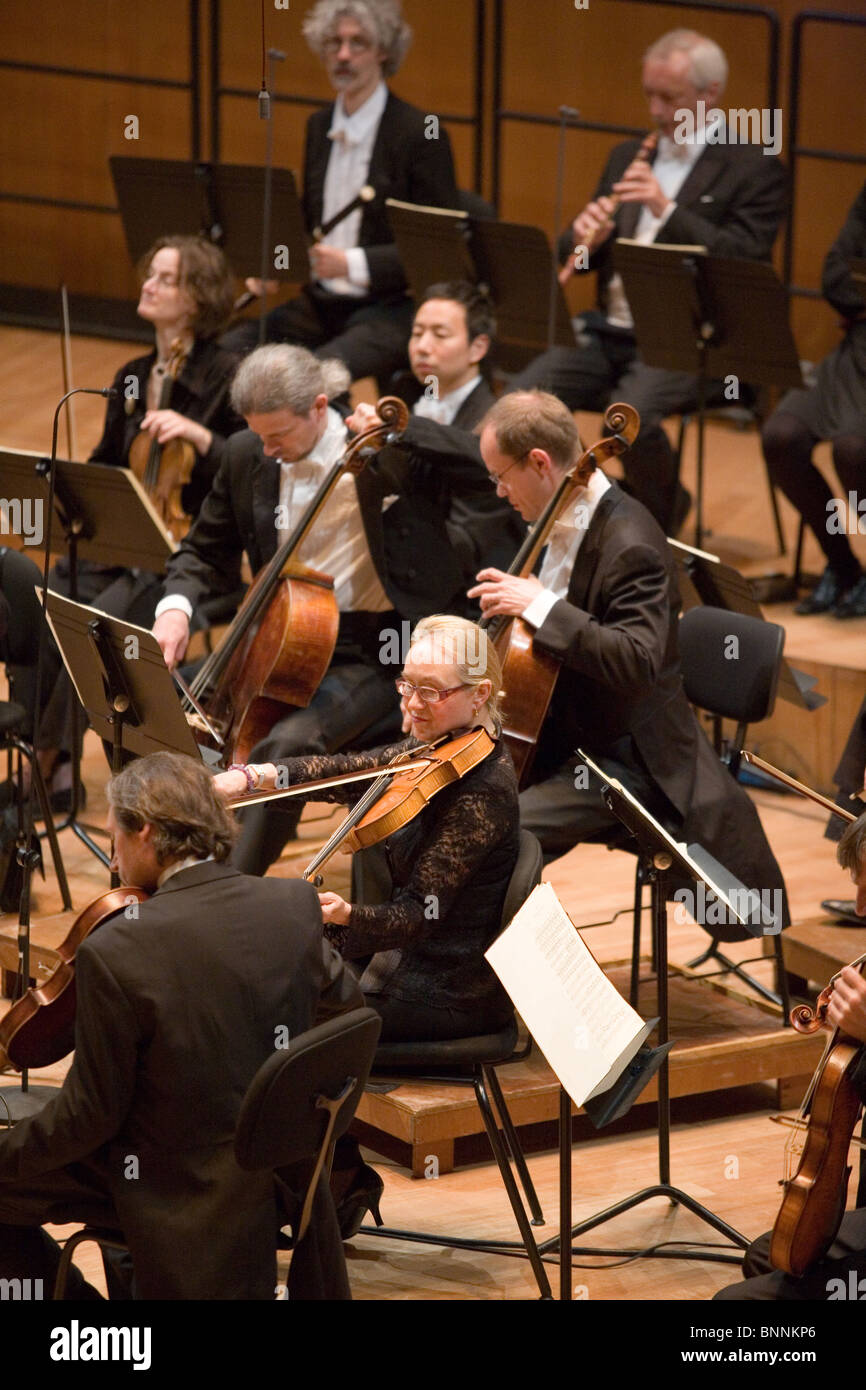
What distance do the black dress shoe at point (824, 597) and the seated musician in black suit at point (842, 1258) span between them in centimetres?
319

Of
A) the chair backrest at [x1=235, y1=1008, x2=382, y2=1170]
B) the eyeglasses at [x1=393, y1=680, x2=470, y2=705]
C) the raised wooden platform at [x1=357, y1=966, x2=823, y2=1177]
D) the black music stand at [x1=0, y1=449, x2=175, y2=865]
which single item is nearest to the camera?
the chair backrest at [x1=235, y1=1008, x2=382, y2=1170]

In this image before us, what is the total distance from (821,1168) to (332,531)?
235 centimetres

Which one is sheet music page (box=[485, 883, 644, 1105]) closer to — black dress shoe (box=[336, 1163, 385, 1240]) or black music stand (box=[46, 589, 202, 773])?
black dress shoe (box=[336, 1163, 385, 1240])

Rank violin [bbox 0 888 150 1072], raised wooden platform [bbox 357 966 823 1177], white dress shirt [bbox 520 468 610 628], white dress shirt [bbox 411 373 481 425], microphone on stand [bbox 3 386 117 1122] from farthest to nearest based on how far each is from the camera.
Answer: white dress shirt [bbox 411 373 481 425]
white dress shirt [bbox 520 468 610 628]
raised wooden platform [bbox 357 966 823 1177]
microphone on stand [bbox 3 386 117 1122]
violin [bbox 0 888 150 1072]

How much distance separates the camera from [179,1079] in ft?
8.71

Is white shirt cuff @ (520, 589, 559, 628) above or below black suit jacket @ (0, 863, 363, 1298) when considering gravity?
above

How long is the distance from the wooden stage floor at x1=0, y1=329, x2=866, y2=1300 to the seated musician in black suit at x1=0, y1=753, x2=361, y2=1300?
645mm

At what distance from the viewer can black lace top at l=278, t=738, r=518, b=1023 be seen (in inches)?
131

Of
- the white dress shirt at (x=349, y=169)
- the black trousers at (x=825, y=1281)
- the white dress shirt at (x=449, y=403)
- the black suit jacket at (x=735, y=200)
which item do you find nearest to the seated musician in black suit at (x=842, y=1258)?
the black trousers at (x=825, y=1281)

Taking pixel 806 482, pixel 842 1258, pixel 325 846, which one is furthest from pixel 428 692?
pixel 806 482

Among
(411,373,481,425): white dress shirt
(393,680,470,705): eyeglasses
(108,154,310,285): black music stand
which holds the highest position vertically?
(108,154,310,285): black music stand

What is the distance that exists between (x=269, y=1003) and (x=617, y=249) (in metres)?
3.60

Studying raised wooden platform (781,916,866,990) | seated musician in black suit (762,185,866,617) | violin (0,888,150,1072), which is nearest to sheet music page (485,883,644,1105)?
violin (0,888,150,1072)
